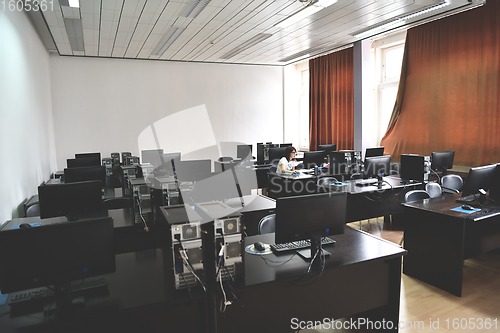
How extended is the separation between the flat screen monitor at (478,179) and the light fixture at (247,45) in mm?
4567

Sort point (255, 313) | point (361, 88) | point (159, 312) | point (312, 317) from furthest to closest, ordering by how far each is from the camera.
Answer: point (361, 88) < point (312, 317) < point (255, 313) < point (159, 312)

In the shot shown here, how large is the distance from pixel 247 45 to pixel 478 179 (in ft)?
18.1

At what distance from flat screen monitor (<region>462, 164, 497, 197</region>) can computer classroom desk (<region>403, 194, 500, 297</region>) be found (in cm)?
16

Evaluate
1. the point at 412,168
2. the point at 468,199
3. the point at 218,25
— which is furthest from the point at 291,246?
the point at 218,25

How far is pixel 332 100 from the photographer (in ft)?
30.1

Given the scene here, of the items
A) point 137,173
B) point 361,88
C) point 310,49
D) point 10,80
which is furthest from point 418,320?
point 310,49

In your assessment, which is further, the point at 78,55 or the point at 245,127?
the point at 245,127

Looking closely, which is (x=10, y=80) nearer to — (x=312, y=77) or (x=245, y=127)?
(x=245, y=127)

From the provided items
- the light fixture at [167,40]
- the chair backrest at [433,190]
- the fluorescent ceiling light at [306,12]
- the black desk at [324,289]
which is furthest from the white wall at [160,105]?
the black desk at [324,289]

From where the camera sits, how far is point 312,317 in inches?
85.0

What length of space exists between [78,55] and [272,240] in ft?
25.9

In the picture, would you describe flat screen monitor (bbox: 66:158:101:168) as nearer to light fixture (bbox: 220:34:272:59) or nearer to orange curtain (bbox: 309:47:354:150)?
light fixture (bbox: 220:34:272:59)

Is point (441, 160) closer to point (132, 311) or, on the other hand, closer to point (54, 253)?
point (132, 311)

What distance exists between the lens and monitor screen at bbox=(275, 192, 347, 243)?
2.11 metres
